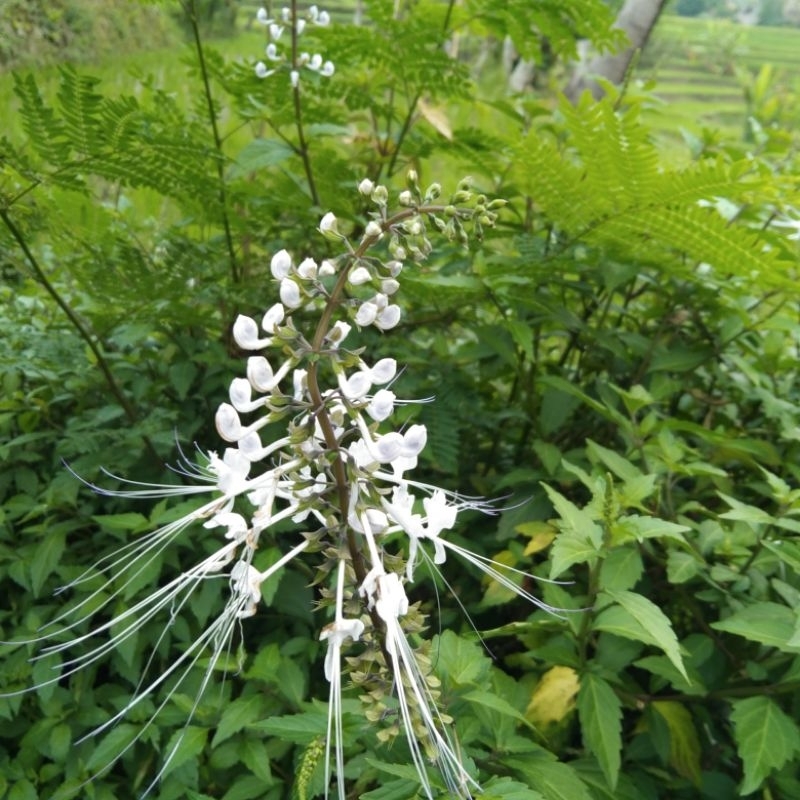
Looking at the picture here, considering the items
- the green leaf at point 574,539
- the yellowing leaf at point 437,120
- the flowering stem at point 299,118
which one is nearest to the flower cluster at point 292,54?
the flowering stem at point 299,118

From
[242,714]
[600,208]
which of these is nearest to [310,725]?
[242,714]

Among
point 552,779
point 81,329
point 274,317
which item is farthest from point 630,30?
point 552,779

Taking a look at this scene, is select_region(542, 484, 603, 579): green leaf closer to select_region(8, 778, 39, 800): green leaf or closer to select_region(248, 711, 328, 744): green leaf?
select_region(248, 711, 328, 744): green leaf

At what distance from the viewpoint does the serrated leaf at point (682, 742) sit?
161cm

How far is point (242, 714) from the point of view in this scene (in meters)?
1.55

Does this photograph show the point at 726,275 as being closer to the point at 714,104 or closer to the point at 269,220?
the point at 269,220

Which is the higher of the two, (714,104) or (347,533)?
A: (347,533)

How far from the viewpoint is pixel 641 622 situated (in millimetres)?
1231

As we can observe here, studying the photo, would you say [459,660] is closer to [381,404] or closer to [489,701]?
[489,701]

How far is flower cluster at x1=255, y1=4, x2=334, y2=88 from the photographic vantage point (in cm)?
224

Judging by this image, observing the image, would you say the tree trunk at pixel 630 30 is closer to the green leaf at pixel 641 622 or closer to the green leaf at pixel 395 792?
the green leaf at pixel 641 622

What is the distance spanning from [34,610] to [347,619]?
3.82 feet

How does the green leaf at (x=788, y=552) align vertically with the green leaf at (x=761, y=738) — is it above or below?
above

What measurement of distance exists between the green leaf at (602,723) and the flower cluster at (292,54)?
5.66 ft
